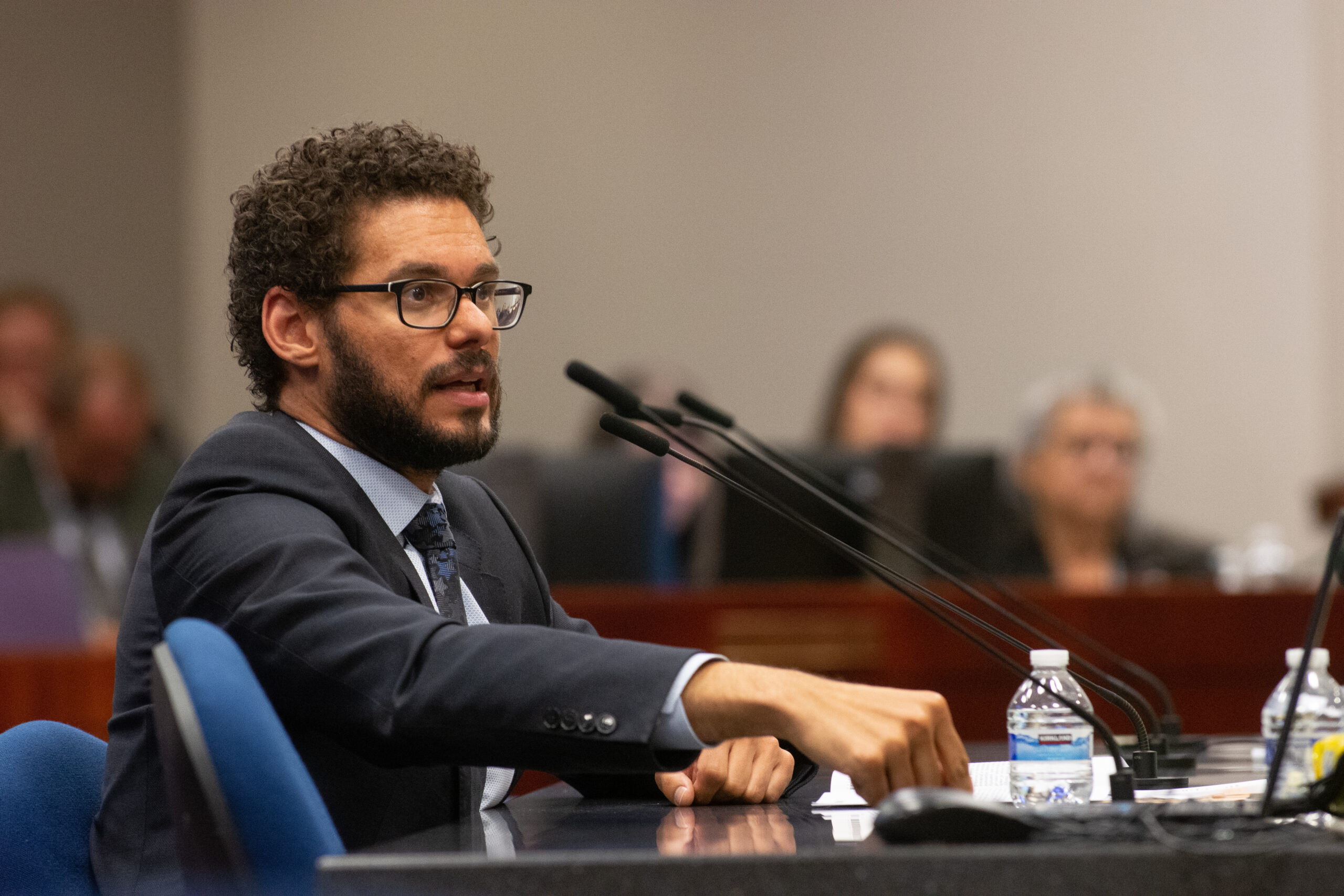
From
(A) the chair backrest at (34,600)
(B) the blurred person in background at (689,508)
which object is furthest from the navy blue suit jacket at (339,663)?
(B) the blurred person in background at (689,508)

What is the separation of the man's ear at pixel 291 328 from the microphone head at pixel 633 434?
0.98 feet

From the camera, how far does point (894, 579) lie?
1.56m

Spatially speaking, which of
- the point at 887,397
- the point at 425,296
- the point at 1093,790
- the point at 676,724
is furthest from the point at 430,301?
the point at 887,397

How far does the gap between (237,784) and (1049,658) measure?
0.70m

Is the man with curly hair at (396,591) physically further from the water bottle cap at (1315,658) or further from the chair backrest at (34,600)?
the chair backrest at (34,600)

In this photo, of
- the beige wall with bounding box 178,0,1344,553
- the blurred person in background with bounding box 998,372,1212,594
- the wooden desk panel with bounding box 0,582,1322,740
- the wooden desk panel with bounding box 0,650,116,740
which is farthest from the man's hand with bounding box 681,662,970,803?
the beige wall with bounding box 178,0,1344,553

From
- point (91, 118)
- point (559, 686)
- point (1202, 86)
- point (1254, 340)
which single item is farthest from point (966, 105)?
point (559, 686)

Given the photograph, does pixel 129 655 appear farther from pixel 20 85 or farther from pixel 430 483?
pixel 20 85

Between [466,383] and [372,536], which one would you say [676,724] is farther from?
[466,383]

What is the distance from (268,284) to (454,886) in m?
0.81

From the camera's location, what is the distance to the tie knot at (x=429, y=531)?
1.49 meters

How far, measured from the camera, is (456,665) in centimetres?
112

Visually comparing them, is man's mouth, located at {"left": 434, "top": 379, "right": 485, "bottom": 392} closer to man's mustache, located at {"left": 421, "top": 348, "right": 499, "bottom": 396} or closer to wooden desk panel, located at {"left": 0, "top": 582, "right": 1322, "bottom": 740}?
man's mustache, located at {"left": 421, "top": 348, "right": 499, "bottom": 396}

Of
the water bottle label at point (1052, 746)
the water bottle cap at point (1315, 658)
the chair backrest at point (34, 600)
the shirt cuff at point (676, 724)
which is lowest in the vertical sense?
the chair backrest at point (34, 600)
